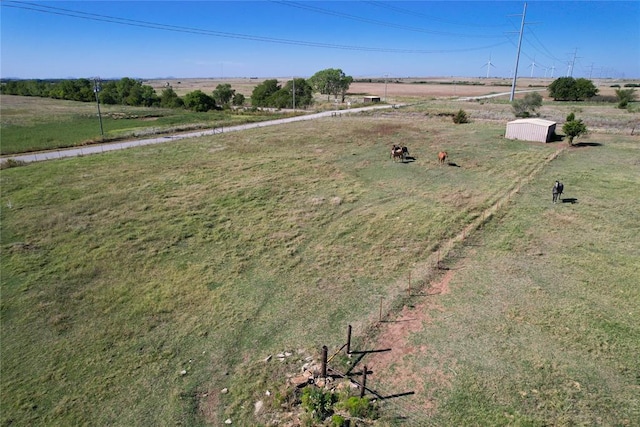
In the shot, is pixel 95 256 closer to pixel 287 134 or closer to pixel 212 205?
pixel 212 205

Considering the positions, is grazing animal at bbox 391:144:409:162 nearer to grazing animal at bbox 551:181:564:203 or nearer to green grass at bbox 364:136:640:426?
grazing animal at bbox 551:181:564:203

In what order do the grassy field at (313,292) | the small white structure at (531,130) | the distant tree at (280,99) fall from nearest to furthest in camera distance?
the grassy field at (313,292) < the small white structure at (531,130) < the distant tree at (280,99)

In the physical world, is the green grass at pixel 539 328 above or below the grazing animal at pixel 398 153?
below

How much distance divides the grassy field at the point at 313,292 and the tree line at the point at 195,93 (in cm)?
4839

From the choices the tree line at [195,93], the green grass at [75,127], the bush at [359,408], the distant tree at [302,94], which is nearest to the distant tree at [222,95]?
the tree line at [195,93]

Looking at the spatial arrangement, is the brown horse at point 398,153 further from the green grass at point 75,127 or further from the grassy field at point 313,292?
the green grass at point 75,127

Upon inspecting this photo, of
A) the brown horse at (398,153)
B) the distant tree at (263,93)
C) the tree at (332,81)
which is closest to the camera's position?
the brown horse at (398,153)

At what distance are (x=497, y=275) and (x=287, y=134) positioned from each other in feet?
101

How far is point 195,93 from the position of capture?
7275 centimetres

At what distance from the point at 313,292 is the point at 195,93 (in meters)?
70.5

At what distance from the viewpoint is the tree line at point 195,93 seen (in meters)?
74.8

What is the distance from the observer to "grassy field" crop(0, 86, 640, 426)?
8.03m

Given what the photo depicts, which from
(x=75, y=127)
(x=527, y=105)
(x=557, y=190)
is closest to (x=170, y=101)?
(x=75, y=127)

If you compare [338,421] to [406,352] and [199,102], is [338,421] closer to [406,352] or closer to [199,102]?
[406,352]
